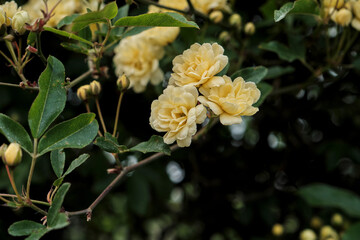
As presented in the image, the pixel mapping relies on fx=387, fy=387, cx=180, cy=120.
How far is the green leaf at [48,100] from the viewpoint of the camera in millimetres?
708

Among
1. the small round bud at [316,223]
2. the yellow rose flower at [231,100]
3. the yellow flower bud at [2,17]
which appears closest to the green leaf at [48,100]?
the yellow flower bud at [2,17]

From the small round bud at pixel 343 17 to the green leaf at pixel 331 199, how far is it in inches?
28.5

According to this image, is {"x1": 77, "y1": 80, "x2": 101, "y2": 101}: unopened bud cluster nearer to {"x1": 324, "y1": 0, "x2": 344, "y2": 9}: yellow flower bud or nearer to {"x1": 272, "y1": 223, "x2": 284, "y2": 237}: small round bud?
{"x1": 324, "y1": 0, "x2": 344, "y2": 9}: yellow flower bud

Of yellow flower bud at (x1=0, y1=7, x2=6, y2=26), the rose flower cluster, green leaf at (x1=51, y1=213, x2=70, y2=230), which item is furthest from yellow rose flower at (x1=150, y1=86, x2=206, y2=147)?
yellow flower bud at (x1=0, y1=7, x2=6, y2=26)

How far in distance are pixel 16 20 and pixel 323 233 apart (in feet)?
4.27

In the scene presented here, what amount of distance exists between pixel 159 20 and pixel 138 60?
1.39 ft

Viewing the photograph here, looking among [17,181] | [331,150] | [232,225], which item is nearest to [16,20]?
[17,181]

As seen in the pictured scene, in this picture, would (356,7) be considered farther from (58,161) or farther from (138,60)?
(58,161)

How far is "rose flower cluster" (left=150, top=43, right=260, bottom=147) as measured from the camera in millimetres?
680

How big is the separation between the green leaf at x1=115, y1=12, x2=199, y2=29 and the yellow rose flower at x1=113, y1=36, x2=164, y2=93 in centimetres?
36

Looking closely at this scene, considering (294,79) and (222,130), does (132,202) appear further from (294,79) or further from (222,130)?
(294,79)

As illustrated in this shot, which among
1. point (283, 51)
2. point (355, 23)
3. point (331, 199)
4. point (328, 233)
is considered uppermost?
point (355, 23)

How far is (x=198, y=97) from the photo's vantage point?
2.28 ft

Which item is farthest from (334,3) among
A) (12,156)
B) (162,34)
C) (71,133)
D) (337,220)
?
(337,220)
